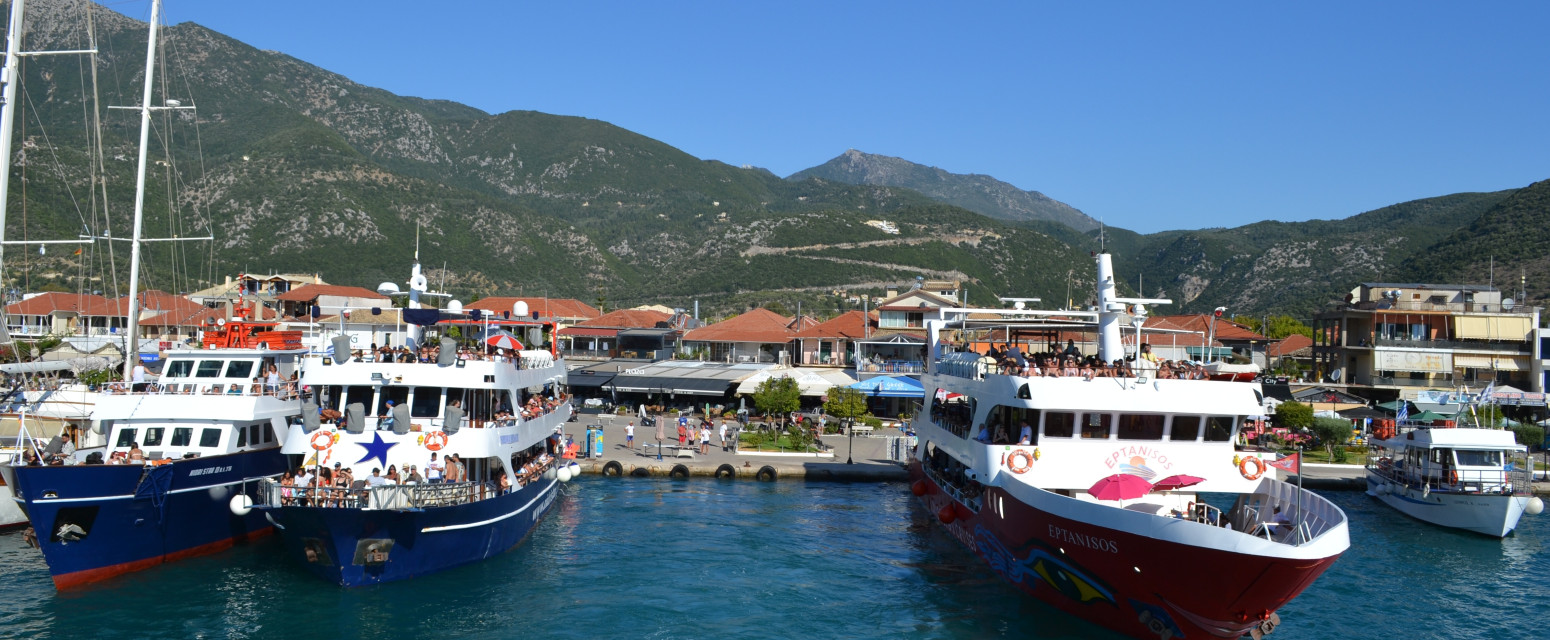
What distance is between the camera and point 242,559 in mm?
25641

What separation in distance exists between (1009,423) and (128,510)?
778 inches

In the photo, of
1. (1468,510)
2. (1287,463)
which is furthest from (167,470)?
(1468,510)

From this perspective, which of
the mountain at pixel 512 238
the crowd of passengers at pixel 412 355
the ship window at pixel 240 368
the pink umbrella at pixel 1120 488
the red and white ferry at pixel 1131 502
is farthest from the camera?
the mountain at pixel 512 238

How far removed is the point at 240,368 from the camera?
29031 mm

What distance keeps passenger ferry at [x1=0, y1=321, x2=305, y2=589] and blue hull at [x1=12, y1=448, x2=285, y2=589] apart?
0.02m

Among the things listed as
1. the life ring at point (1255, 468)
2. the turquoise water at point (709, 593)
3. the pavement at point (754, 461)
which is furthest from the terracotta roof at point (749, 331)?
the life ring at point (1255, 468)

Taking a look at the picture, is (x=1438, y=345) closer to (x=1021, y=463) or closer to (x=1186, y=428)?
(x=1186, y=428)

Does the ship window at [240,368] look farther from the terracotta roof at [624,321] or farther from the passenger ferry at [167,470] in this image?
the terracotta roof at [624,321]

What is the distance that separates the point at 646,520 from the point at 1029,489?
13.6 metres

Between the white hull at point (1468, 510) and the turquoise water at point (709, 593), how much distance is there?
66cm

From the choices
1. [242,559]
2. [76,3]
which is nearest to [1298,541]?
[242,559]

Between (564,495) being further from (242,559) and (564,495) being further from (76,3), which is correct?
(76,3)

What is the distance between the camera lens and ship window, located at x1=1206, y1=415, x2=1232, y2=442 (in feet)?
74.4

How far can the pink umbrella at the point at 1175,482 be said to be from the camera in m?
20.5
